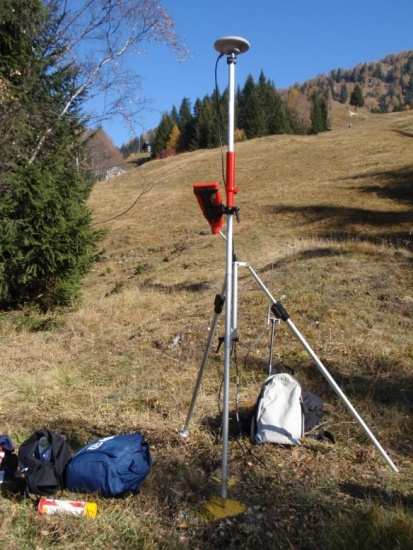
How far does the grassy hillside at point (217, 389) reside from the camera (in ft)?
9.98

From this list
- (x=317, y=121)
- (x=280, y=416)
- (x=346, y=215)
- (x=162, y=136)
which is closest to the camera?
(x=280, y=416)

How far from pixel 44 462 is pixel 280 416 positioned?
6.28ft

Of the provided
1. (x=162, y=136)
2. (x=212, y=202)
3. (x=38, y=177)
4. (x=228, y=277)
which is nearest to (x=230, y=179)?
(x=212, y=202)

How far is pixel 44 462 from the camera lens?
132 inches

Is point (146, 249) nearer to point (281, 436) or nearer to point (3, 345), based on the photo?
point (3, 345)

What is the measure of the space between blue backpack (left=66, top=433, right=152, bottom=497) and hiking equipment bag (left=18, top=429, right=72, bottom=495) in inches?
3.0

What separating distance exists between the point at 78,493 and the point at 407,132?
156ft

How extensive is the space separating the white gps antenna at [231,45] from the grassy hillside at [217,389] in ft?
9.96

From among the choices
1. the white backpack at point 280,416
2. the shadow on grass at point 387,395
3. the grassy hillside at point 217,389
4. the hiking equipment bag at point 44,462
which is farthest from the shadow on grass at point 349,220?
the hiking equipment bag at point 44,462

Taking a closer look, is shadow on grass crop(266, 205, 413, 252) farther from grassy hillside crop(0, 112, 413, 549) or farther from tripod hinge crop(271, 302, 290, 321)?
tripod hinge crop(271, 302, 290, 321)

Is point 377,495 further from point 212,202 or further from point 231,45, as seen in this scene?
point 231,45

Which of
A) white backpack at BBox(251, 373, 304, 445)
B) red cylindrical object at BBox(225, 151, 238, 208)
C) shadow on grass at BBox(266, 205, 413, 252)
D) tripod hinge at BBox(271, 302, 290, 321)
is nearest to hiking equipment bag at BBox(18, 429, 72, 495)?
white backpack at BBox(251, 373, 304, 445)

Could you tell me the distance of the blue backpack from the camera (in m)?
3.35

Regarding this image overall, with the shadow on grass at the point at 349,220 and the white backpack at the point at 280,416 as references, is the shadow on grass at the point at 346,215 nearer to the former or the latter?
the shadow on grass at the point at 349,220
